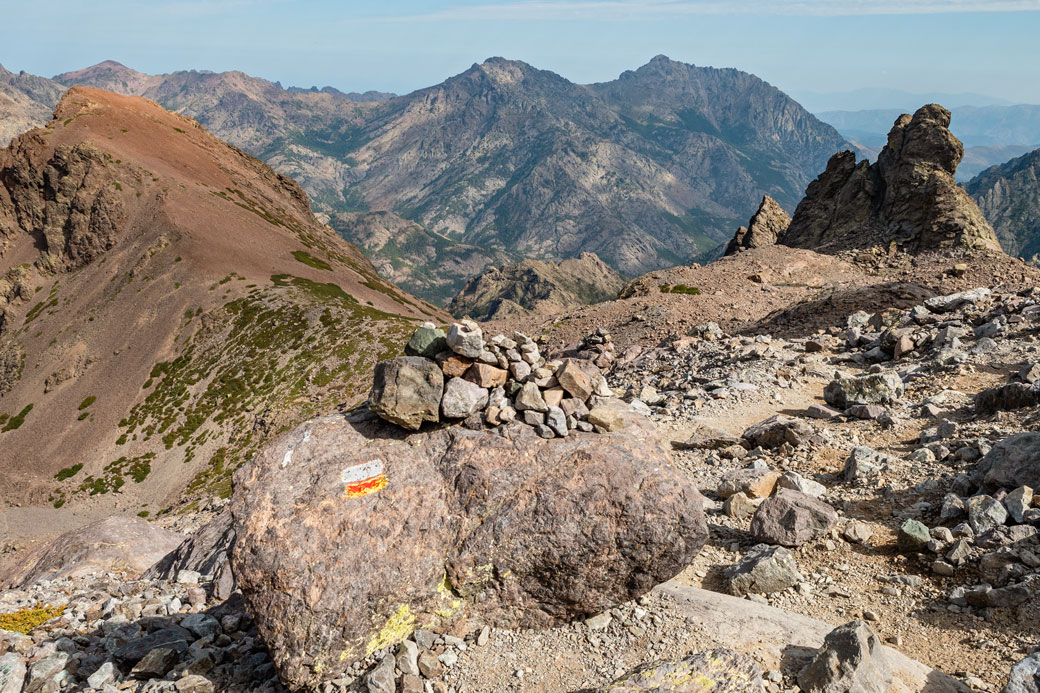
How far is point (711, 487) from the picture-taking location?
56.0ft

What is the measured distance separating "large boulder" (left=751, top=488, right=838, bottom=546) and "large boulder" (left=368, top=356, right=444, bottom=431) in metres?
7.97

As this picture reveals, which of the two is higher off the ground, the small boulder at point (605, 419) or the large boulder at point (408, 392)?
the large boulder at point (408, 392)

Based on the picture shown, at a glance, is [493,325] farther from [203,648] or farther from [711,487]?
[203,648]

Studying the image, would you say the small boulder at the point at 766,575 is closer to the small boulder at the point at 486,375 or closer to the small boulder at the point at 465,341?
the small boulder at the point at 486,375

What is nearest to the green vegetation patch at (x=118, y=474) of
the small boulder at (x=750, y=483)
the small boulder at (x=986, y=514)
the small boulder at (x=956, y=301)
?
the small boulder at (x=750, y=483)

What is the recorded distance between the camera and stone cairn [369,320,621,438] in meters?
10.9

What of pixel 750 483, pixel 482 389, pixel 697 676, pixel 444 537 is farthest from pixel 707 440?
pixel 444 537

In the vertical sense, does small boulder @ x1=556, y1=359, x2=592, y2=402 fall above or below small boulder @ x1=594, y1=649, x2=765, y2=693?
above

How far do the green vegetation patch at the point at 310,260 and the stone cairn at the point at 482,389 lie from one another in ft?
367

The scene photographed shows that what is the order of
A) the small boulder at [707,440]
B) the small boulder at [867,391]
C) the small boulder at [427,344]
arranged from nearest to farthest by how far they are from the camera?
the small boulder at [427,344]
the small boulder at [707,440]
the small boulder at [867,391]

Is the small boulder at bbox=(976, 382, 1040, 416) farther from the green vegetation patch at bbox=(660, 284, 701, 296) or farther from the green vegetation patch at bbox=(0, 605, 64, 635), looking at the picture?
the green vegetation patch at bbox=(660, 284, 701, 296)

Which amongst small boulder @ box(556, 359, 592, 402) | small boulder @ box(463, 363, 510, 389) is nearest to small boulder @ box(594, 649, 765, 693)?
small boulder @ box(556, 359, 592, 402)

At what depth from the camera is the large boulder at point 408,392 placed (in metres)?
10.8

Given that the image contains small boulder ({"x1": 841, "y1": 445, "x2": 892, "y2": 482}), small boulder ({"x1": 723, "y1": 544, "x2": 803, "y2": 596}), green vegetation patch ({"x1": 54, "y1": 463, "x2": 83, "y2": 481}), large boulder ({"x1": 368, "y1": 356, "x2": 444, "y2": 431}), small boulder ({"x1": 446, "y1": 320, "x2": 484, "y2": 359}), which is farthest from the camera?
green vegetation patch ({"x1": 54, "y1": 463, "x2": 83, "y2": 481})
